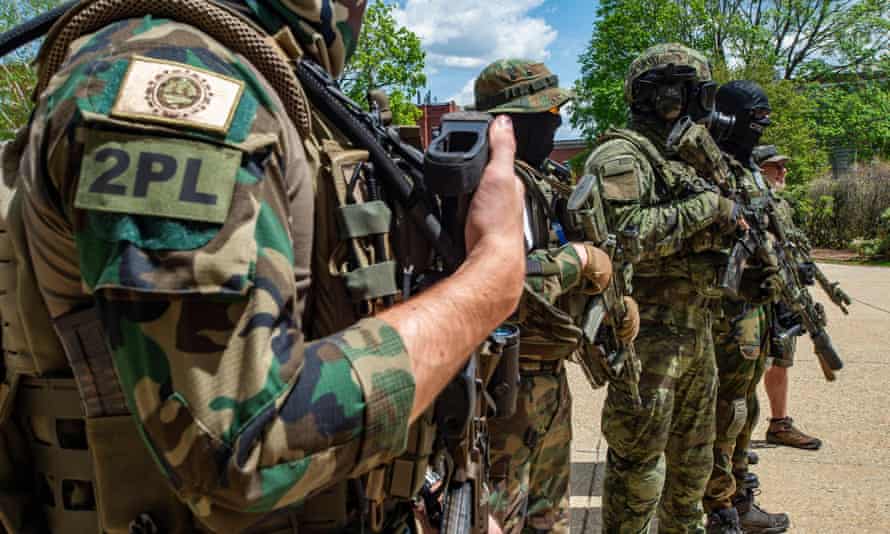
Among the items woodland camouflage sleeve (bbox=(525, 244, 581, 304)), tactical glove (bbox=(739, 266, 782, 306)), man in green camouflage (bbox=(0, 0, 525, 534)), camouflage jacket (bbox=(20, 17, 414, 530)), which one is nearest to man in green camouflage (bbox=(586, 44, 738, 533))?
tactical glove (bbox=(739, 266, 782, 306))

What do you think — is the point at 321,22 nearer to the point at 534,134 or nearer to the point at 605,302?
the point at 605,302

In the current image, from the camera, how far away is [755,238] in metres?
3.87

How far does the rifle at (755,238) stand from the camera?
11.4 ft

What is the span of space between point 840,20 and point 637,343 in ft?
93.1

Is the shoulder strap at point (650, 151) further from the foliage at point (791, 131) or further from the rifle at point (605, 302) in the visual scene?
the foliage at point (791, 131)

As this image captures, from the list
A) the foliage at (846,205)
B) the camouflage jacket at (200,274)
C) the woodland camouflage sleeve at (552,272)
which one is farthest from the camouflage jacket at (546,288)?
the foliage at (846,205)

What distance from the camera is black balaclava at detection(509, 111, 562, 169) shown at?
128 inches

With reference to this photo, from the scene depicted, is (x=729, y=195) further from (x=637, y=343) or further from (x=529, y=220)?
(x=529, y=220)

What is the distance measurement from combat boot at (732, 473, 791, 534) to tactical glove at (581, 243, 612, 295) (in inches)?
80.8

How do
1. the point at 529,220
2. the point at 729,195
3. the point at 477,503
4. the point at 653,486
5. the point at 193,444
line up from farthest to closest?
the point at 729,195
the point at 653,486
the point at 529,220
the point at 477,503
the point at 193,444

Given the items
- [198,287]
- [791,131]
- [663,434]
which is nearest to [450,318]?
[198,287]

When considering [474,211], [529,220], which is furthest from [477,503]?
[529,220]

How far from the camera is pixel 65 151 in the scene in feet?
2.51

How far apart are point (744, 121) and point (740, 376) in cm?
163
